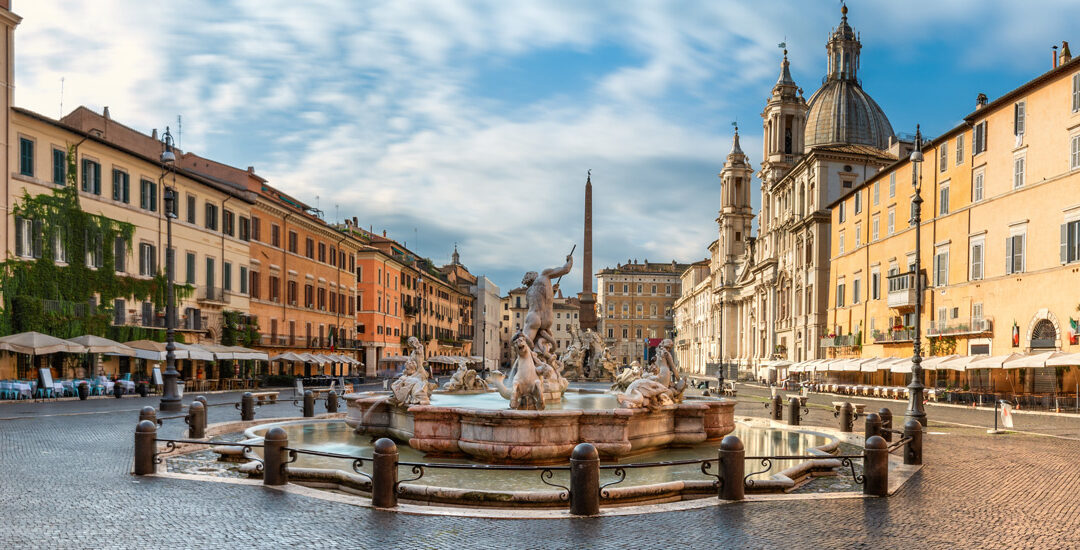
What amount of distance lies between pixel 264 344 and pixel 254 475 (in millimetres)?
36861

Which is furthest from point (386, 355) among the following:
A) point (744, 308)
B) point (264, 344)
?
point (744, 308)

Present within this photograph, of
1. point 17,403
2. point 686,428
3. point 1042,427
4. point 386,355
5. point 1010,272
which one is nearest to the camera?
point 686,428

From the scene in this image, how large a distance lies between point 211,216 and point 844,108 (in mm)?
54003

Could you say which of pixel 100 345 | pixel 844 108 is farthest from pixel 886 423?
pixel 844 108

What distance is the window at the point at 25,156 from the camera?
97.3 ft

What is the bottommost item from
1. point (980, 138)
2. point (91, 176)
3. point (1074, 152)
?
point (91, 176)

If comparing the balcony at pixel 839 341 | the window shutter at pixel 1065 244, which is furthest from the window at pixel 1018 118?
the balcony at pixel 839 341

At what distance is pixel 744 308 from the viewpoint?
292 ft

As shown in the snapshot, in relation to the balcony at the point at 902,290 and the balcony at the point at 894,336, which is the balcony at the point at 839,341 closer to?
the balcony at the point at 894,336

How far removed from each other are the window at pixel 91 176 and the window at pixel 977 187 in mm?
38082

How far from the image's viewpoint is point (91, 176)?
108ft

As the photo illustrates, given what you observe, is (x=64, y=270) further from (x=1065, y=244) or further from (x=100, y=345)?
(x=1065, y=244)

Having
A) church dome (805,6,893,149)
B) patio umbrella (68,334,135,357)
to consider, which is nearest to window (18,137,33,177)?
patio umbrella (68,334,135,357)

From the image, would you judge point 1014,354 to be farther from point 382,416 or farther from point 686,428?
point 382,416
